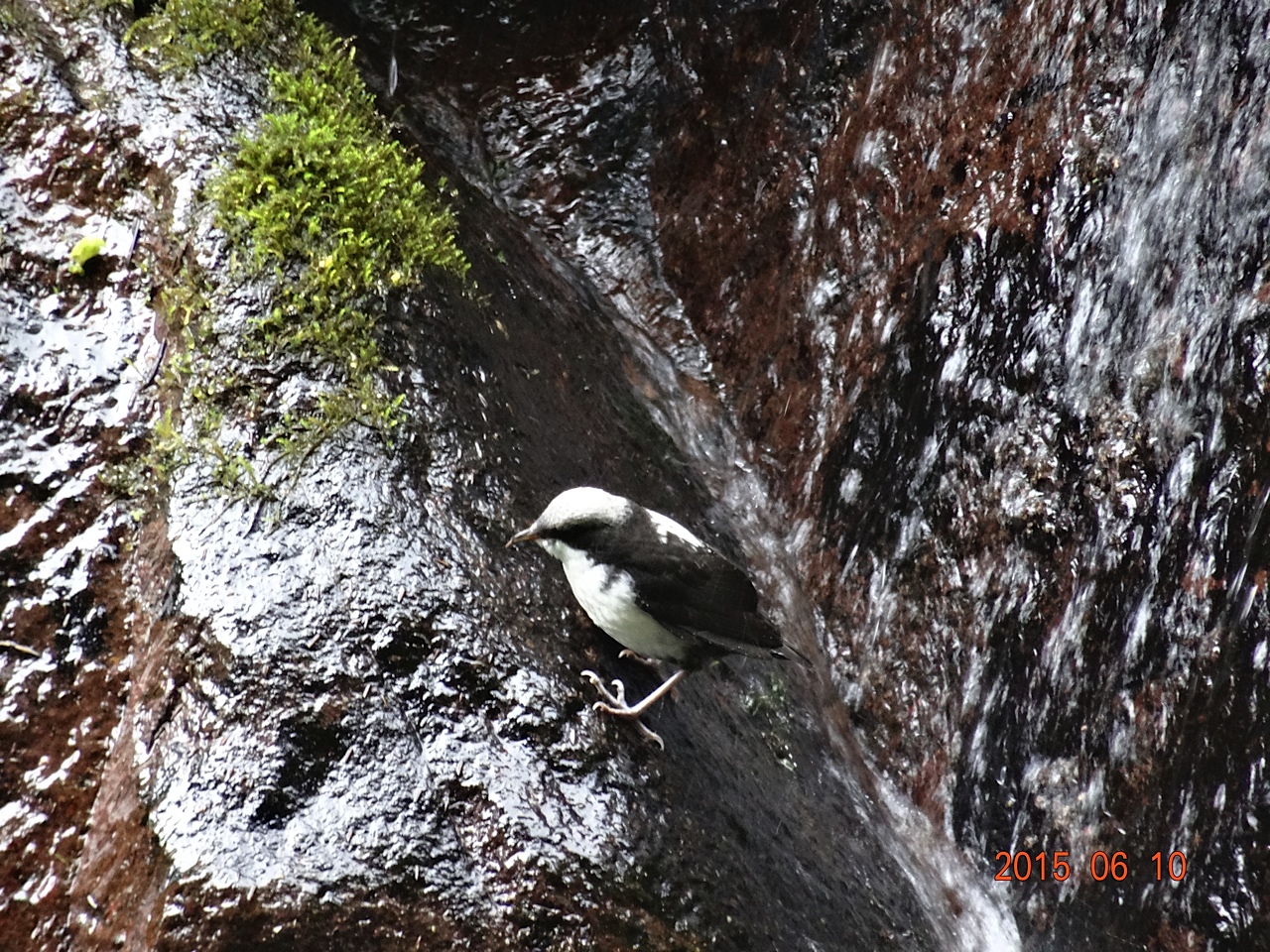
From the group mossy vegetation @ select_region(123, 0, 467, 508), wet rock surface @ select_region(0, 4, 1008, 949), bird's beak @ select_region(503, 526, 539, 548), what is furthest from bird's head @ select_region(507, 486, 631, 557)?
mossy vegetation @ select_region(123, 0, 467, 508)

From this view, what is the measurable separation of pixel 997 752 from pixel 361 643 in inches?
126

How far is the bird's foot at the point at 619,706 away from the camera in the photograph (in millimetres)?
3625

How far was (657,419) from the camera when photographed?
19.6 feet

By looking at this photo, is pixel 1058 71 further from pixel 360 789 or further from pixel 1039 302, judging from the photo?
pixel 360 789

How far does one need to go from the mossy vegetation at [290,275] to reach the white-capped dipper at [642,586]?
2.60ft

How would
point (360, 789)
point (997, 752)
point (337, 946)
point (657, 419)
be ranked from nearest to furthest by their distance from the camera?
point (337, 946) < point (360, 789) < point (997, 752) < point (657, 419)

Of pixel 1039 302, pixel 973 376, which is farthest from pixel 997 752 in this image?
pixel 1039 302

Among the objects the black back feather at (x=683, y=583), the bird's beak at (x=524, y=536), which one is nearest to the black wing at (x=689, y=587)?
the black back feather at (x=683, y=583)

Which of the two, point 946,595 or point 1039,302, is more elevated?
point 1039,302

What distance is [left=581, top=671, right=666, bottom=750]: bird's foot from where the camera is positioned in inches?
143

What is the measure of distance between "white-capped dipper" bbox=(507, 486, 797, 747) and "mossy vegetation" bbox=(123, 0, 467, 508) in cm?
79

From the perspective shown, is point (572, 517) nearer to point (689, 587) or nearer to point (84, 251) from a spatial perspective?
point (689, 587)

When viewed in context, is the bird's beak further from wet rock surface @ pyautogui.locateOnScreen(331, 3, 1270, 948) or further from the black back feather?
wet rock surface @ pyautogui.locateOnScreen(331, 3, 1270, 948)

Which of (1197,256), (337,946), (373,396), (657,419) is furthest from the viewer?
(657,419)
